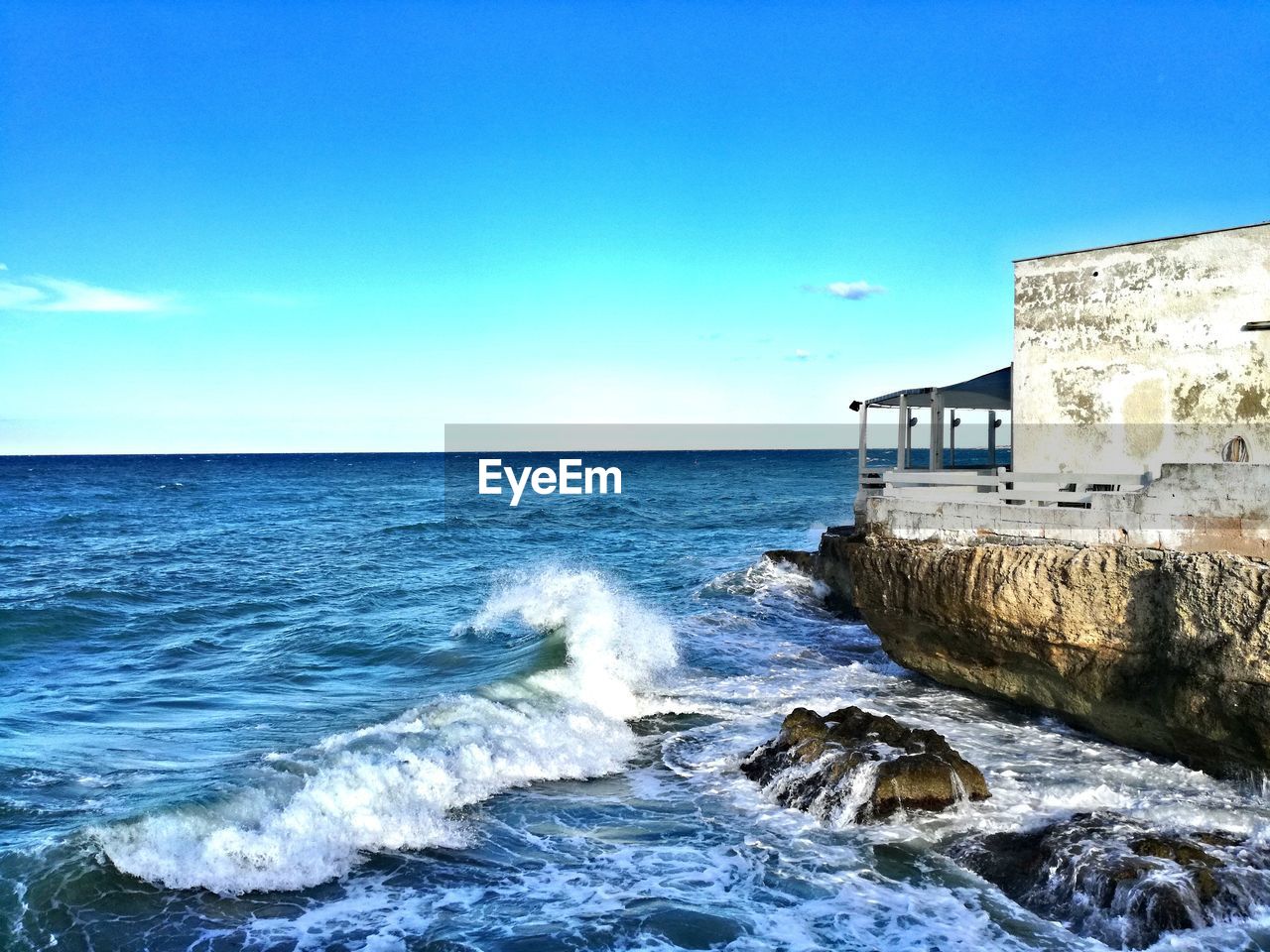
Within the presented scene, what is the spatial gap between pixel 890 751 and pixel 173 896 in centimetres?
640

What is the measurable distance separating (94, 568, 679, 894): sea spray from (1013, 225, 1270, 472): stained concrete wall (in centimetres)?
692

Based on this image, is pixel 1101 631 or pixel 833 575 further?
pixel 833 575

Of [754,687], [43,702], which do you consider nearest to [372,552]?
[43,702]

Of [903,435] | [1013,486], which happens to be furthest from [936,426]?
[1013,486]

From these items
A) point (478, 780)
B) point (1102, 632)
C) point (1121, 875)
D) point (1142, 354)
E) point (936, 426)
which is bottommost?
point (478, 780)

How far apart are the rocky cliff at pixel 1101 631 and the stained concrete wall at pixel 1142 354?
118 inches

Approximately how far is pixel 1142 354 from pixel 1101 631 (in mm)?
4453

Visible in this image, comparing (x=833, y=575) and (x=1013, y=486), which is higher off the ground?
(x=1013, y=486)

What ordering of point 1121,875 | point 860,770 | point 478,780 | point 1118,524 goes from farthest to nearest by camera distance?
point 478,780, point 1118,524, point 860,770, point 1121,875

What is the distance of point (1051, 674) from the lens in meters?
9.81

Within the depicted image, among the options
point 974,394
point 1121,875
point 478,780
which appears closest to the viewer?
point 1121,875

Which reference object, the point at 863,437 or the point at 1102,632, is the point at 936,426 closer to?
the point at 863,437

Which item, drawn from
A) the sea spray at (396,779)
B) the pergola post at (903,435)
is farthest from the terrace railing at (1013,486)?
the sea spray at (396,779)

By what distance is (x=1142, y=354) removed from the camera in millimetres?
11500
